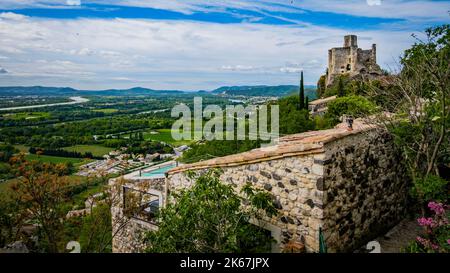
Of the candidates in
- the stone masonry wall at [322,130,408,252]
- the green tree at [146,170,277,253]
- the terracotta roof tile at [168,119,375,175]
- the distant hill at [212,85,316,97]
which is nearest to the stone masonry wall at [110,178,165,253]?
the terracotta roof tile at [168,119,375,175]

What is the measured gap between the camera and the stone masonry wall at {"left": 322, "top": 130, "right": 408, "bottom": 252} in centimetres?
581

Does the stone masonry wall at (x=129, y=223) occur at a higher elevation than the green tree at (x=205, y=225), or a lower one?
lower

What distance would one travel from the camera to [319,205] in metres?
5.59

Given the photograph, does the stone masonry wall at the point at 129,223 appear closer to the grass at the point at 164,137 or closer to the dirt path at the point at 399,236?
the dirt path at the point at 399,236

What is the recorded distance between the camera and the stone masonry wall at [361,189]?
5812 millimetres

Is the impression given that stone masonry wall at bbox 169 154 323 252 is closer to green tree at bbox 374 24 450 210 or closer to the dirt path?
the dirt path

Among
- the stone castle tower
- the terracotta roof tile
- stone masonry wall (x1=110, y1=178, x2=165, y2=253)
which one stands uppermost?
the stone castle tower

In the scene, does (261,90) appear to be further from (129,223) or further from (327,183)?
(327,183)

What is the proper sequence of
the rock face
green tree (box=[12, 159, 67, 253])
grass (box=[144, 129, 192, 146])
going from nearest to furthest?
1. the rock face
2. green tree (box=[12, 159, 67, 253])
3. grass (box=[144, 129, 192, 146])

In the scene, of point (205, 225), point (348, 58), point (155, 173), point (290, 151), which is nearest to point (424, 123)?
point (290, 151)

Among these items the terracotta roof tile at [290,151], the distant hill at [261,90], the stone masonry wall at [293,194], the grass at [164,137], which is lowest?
the grass at [164,137]

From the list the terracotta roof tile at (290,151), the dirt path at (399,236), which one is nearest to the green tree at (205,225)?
the terracotta roof tile at (290,151)

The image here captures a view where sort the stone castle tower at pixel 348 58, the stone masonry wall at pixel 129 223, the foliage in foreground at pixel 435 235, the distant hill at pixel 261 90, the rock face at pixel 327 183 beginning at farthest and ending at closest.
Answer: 1. the distant hill at pixel 261 90
2. the stone castle tower at pixel 348 58
3. the stone masonry wall at pixel 129 223
4. the rock face at pixel 327 183
5. the foliage in foreground at pixel 435 235
